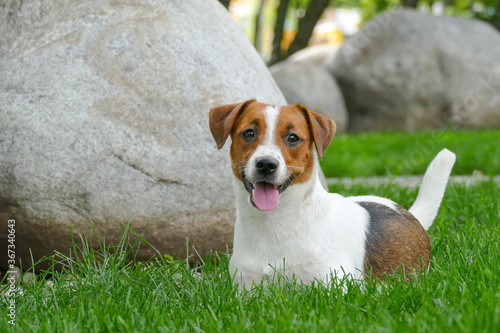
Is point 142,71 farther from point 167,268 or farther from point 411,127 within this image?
point 411,127

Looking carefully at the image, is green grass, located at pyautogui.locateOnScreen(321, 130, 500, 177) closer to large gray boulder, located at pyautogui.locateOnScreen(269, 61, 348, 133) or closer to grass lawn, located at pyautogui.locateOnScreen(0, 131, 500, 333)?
large gray boulder, located at pyautogui.locateOnScreen(269, 61, 348, 133)

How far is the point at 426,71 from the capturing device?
1332 cm

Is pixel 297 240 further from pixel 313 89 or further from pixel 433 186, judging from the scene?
pixel 313 89

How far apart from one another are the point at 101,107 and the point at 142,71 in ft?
1.30

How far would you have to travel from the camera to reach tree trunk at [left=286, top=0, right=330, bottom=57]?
50.7ft

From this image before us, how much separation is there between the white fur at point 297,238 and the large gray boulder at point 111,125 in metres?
0.85

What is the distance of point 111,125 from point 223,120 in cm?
103

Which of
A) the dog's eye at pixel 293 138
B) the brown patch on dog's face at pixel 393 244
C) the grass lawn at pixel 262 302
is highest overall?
the dog's eye at pixel 293 138

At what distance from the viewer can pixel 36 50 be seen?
4.39 meters

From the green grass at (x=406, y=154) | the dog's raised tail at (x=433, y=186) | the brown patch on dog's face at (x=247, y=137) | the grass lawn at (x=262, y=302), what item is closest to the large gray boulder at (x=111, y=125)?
the grass lawn at (x=262, y=302)

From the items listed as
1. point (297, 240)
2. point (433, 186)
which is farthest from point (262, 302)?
point (433, 186)

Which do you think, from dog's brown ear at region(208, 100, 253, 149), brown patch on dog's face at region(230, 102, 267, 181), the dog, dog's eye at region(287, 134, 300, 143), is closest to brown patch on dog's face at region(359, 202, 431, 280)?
the dog

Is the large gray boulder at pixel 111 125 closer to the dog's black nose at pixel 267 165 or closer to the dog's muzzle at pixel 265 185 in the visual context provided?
the dog's muzzle at pixel 265 185

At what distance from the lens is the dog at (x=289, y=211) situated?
333 cm
